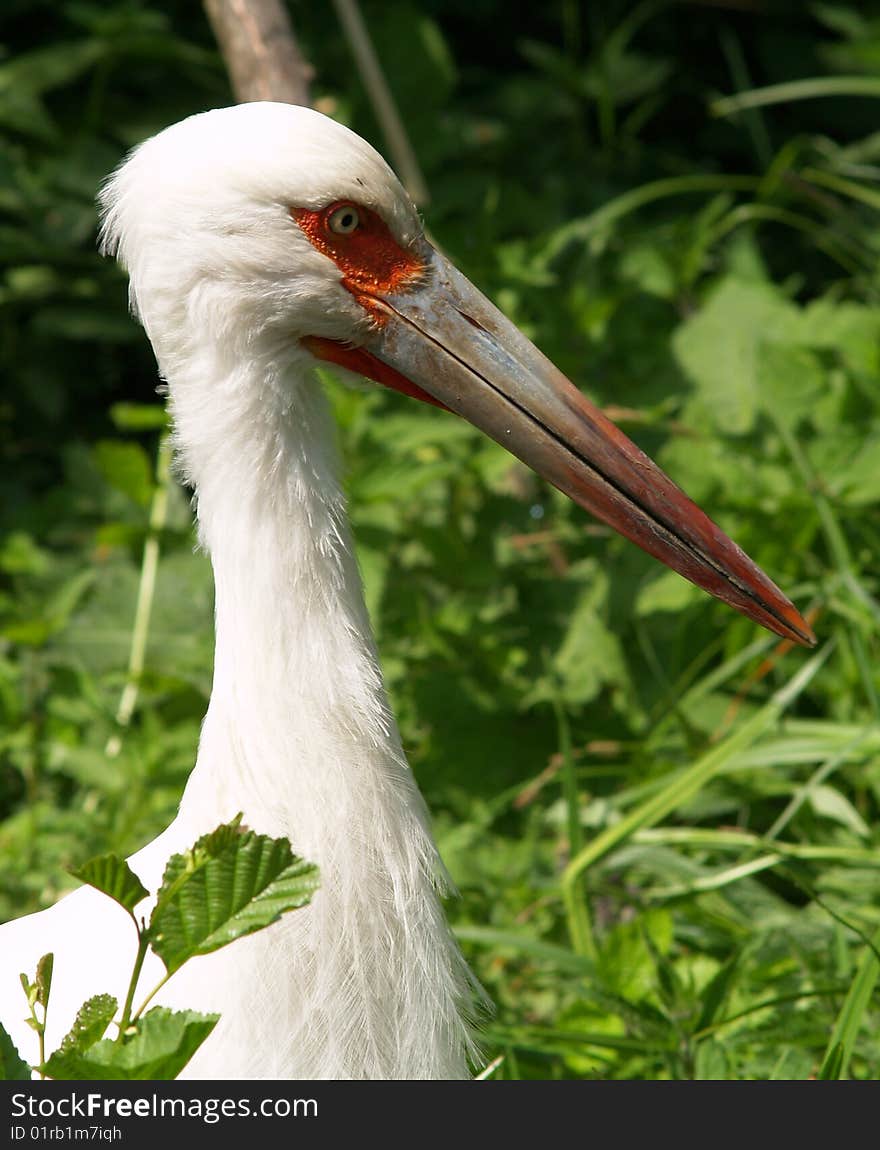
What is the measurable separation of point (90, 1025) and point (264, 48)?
3.01m

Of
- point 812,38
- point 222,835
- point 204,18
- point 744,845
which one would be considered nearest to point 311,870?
point 222,835

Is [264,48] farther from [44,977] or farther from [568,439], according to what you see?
[44,977]

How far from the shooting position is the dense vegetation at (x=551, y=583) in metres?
3.12

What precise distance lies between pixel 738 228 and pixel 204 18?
2192mm

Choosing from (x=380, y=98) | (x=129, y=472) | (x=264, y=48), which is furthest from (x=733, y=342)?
(x=129, y=472)

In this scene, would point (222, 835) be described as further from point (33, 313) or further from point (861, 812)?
point (33, 313)

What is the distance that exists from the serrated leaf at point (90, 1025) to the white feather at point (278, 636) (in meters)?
0.38

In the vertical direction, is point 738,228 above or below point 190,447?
above

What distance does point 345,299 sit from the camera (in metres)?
2.25

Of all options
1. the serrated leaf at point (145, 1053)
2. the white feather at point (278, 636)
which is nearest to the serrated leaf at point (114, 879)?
the serrated leaf at point (145, 1053)

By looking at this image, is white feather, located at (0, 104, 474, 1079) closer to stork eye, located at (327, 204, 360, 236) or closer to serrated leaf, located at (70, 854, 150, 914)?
stork eye, located at (327, 204, 360, 236)

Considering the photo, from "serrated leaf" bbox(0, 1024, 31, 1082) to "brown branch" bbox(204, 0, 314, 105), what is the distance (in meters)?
2.87

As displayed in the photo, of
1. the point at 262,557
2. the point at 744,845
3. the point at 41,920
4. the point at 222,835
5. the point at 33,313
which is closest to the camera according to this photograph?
the point at 222,835

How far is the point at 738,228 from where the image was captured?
5.26 meters
